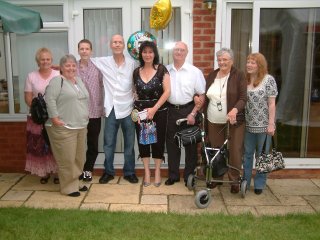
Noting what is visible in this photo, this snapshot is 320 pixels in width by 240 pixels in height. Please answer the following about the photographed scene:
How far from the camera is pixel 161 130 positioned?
4.91 metres

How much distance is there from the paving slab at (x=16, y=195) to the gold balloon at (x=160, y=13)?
250 cm

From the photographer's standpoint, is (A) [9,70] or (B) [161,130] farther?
(A) [9,70]

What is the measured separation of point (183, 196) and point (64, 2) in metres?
2.85

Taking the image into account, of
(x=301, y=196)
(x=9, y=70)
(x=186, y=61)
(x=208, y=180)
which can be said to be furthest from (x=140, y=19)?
(x=301, y=196)

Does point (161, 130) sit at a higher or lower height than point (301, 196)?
higher

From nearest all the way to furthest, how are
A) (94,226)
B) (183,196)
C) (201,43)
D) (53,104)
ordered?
(94,226) < (53,104) < (183,196) < (201,43)

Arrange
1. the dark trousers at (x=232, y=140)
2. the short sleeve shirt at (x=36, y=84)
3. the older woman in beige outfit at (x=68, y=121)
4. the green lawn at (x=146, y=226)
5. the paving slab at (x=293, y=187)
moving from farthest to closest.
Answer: the paving slab at (x=293, y=187), the short sleeve shirt at (x=36, y=84), the dark trousers at (x=232, y=140), the older woman in beige outfit at (x=68, y=121), the green lawn at (x=146, y=226)

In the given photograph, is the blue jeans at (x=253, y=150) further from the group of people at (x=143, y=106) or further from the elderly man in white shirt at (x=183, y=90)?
the elderly man in white shirt at (x=183, y=90)

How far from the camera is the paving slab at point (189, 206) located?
171 inches

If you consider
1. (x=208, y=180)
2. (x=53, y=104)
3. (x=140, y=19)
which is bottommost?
(x=208, y=180)

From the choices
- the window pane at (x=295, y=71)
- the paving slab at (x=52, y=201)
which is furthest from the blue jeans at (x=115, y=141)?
the window pane at (x=295, y=71)

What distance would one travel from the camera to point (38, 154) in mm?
5004

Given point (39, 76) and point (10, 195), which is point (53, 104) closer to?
point (39, 76)

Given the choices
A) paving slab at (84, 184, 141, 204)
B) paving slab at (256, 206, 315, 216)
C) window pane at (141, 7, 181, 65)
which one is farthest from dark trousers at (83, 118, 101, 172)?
paving slab at (256, 206, 315, 216)
